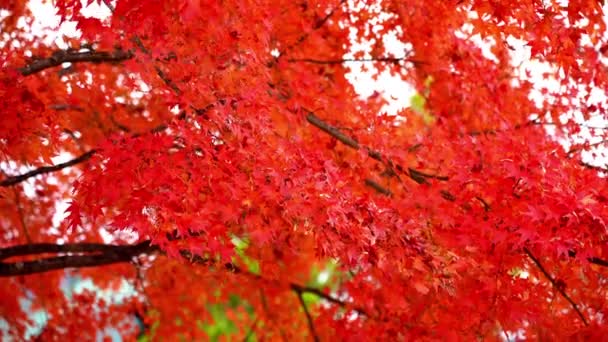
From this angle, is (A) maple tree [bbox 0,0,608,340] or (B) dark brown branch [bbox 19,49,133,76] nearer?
(A) maple tree [bbox 0,0,608,340]

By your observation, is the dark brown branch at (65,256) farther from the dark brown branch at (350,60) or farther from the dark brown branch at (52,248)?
the dark brown branch at (350,60)

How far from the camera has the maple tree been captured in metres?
3.89

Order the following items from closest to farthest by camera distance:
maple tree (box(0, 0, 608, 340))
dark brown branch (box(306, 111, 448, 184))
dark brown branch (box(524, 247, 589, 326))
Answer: maple tree (box(0, 0, 608, 340))
dark brown branch (box(524, 247, 589, 326))
dark brown branch (box(306, 111, 448, 184))

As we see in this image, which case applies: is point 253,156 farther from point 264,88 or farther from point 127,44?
point 127,44

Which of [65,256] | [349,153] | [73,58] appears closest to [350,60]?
[349,153]

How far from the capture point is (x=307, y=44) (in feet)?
20.7

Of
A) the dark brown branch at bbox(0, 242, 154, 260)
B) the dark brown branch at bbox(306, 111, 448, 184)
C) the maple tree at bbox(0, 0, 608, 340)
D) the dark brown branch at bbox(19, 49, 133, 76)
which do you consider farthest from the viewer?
the dark brown branch at bbox(0, 242, 154, 260)

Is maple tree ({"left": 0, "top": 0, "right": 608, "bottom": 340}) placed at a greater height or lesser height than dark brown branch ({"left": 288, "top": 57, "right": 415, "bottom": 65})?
lesser

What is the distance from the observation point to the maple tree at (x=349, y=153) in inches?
153

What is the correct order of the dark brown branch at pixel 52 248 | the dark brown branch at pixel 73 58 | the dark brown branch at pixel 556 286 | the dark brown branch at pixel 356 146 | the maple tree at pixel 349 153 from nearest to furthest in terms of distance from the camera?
the maple tree at pixel 349 153
the dark brown branch at pixel 556 286
the dark brown branch at pixel 73 58
the dark brown branch at pixel 356 146
the dark brown branch at pixel 52 248

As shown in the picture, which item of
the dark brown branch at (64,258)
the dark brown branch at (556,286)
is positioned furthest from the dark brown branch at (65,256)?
the dark brown branch at (556,286)

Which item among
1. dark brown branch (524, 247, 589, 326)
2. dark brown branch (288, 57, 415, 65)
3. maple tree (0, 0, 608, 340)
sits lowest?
dark brown branch (524, 247, 589, 326)

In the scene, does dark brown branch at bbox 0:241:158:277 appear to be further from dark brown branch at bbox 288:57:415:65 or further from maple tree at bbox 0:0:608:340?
dark brown branch at bbox 288:57:415:65

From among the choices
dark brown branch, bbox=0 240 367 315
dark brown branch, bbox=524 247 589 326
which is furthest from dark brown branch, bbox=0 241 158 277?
dark brown branch, bbox=524 247 589 326
